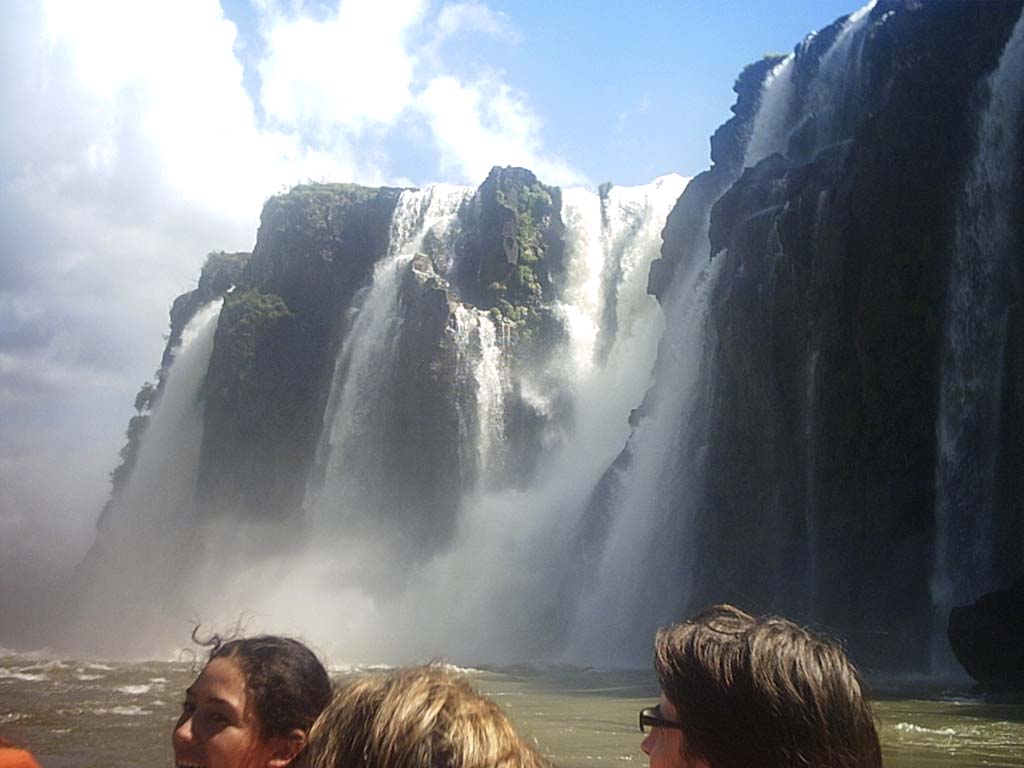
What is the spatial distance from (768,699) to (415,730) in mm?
823

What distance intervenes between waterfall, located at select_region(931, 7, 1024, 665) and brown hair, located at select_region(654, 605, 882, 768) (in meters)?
21.4

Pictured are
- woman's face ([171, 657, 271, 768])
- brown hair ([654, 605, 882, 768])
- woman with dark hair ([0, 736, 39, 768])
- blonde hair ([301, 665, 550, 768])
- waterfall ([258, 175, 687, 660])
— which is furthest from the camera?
waterfall ([258, 175, 687, 660])

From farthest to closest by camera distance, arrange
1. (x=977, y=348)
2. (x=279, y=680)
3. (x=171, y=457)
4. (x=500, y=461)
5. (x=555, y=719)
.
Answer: (x=171, y=457)
(x=500, y=461)
(x=977, y=348)
(x=555, y=719)
(x=279, y=680)

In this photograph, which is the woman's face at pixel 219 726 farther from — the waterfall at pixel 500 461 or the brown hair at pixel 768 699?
the waterfall at pixel 500 461

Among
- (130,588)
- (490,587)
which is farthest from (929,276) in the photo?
(130,588)

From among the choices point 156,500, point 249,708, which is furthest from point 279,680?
→ point 156,500

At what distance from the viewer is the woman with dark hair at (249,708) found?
259 cm

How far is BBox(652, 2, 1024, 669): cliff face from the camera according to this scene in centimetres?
2328

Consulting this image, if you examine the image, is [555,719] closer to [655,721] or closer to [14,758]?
[655,721]

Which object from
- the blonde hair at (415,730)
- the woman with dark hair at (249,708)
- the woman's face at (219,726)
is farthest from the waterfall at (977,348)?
the blonde hair at (415,730)

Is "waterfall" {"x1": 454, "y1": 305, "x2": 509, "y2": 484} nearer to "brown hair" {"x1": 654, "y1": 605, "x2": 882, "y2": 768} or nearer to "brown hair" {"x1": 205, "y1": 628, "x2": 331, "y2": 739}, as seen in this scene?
"brown hair" {"x1": 205, "y1": 628, "x2": 331, "y2": 739}

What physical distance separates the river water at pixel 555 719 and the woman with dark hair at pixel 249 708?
2.10ft

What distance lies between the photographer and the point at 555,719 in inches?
519

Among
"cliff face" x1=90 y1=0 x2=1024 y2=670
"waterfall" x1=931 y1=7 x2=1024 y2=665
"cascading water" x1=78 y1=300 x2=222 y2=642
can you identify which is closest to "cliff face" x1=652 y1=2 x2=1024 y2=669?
"cliff face" x1=90 y1=0 x2=1024 y2=670
